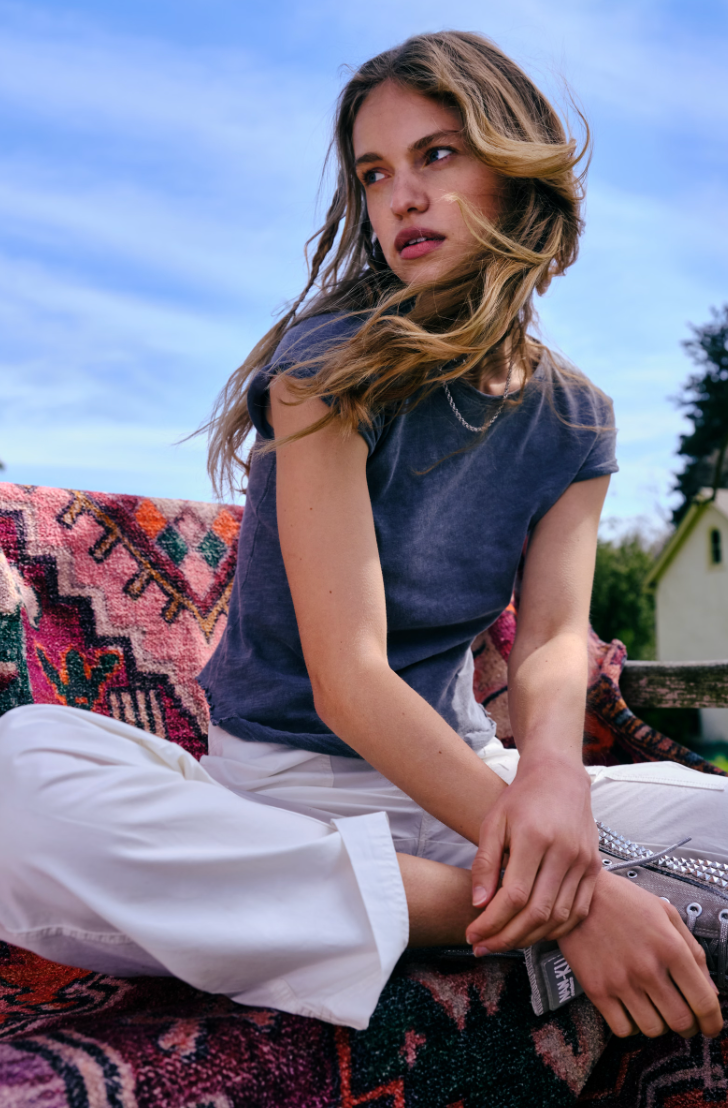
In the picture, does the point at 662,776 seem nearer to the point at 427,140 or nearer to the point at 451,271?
the point at 451,271

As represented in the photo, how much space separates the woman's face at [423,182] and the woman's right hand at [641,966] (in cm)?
101

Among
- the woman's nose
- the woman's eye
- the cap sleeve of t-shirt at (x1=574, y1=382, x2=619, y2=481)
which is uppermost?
the woman's eye

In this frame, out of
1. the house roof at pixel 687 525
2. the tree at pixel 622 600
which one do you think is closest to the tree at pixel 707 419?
the house roof at pixel 687 525

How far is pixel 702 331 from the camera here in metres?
27.5

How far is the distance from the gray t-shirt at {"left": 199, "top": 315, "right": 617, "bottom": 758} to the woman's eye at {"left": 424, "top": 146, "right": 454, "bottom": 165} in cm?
31

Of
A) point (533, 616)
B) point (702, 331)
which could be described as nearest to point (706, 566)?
point (702, 331)

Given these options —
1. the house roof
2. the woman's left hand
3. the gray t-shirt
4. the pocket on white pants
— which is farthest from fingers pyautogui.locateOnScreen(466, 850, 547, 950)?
the house roof

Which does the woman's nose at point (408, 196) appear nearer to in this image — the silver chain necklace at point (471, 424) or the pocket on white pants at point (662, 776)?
the silver chain necklace at point (471, 424)

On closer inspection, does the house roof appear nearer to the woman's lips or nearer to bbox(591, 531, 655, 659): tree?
bbox(591, 531, 655, 659): tree

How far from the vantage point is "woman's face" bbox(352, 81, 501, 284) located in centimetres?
144

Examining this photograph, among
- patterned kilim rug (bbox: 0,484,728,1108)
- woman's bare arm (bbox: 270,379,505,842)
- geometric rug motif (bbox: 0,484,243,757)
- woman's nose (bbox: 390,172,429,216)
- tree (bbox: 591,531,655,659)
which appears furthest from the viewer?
tree (bbox: 591,531,655,659)

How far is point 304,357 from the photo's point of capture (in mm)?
1371

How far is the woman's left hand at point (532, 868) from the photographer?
103 cm

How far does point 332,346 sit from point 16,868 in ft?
2.87
